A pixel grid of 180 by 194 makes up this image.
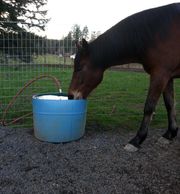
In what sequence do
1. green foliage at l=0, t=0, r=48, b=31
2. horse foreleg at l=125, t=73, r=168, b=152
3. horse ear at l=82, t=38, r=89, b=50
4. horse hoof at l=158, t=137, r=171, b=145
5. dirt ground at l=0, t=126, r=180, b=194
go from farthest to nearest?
green foliage at l=0, t=0, r=48, b=31
horse hoof at l=158, t=137, r=171, b=145
horse ear at l=82, t=38, r=89, b=50
horse foreleg at l=125, t=73, r=168, b=152
dirt ground at l=0, t=126, r=180, b=194

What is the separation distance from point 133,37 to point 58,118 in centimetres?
134

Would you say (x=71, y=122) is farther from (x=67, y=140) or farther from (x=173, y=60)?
(x=173, y=60)

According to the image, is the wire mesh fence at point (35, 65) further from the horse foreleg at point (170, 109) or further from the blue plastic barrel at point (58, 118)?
the blue plastic barrel at point (58, 118)

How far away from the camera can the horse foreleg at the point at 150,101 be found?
11.0ft

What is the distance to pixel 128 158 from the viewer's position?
10.4 feet

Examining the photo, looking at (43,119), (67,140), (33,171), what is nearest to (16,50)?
(43,119)

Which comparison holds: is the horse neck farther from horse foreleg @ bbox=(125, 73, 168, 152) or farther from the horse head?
horse foreleg @ bbox=(125, 73, 168, 152)

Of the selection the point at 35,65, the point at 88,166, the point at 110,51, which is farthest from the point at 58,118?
the point at 35,65

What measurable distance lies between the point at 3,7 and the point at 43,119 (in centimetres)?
1889

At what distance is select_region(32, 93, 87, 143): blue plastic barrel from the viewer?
3576 millimetres

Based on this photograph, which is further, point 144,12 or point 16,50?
point 16,50

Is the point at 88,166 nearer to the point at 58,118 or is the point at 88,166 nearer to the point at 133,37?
the point at 58,118

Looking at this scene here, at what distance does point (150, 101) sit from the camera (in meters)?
3.44

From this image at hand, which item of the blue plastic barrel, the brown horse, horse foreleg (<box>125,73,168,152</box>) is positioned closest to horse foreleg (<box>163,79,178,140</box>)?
the brown horse
